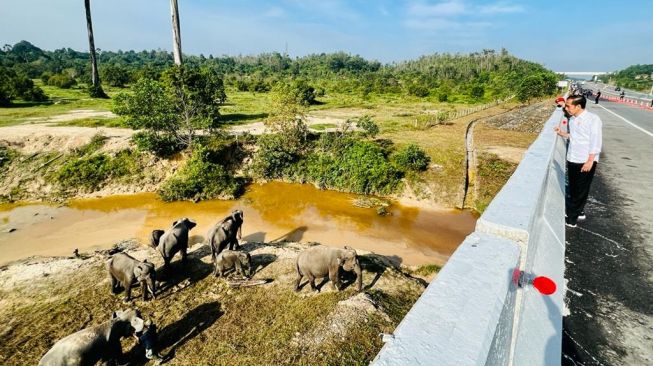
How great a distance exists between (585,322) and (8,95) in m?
43.4

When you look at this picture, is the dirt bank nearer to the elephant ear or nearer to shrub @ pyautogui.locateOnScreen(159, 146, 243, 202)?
the elephant ear

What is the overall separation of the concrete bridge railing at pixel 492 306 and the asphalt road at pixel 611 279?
17 centimetres

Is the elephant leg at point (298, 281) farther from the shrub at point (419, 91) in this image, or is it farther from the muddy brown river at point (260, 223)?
the shrub at point (419, 91)

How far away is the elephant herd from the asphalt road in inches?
194

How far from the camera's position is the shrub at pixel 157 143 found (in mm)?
18125

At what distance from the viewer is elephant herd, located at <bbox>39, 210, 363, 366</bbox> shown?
573 centimetres

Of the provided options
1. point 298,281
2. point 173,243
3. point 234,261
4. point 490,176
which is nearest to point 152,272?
point 173,243

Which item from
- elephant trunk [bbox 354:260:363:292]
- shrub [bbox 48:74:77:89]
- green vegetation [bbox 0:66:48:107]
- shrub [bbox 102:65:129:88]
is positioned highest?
shrub [bbox 102:65:129:88]

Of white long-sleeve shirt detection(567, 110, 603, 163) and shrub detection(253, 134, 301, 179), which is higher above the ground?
white long-sleeve shirt detection(567, 110, 603, 163)

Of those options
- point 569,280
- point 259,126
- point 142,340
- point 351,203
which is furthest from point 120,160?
point 569,280

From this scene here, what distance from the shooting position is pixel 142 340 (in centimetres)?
614

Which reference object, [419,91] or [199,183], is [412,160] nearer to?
[199,183]

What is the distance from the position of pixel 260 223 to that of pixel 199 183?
181 inches

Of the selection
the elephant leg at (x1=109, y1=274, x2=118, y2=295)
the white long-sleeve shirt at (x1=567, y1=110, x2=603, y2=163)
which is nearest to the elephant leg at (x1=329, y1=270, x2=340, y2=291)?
the white long-sleeve shirt at (x1=567, y1=110, x2=603, y2=163)
